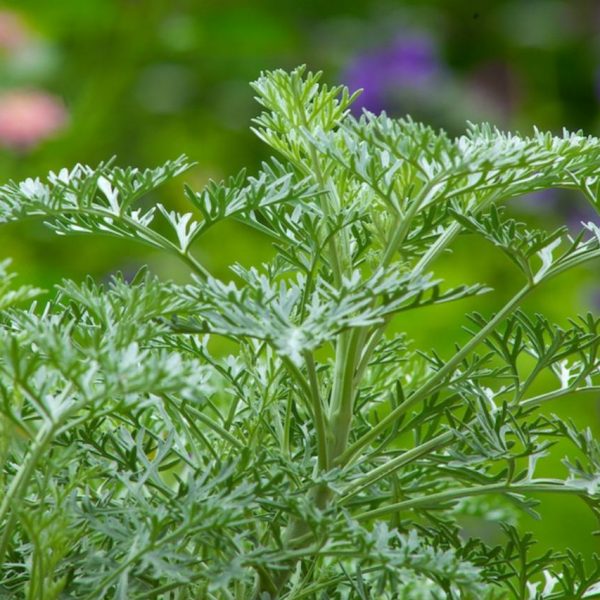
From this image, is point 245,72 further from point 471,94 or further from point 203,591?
point 203,591

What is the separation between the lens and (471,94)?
2312 mm

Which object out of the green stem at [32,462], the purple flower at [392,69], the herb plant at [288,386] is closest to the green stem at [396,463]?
the herb plant at [288,386]

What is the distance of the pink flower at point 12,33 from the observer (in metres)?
2.02

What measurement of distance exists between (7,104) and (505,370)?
1547 mm

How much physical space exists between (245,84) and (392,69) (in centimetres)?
36

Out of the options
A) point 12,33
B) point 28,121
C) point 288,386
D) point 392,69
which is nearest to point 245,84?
point 392,69

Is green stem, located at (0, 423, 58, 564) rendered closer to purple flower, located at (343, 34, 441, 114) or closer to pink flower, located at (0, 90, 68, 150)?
pink flower, located at (0, 90, 68, 150)

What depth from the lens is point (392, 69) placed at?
2113 mm

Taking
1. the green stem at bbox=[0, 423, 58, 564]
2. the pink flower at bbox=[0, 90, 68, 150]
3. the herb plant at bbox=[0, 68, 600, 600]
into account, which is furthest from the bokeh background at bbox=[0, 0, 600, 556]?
the green stem at bbox=[0, 423, 58, 564]

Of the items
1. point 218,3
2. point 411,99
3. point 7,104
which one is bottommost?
point 7,104

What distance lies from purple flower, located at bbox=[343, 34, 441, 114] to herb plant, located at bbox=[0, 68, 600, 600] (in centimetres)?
158

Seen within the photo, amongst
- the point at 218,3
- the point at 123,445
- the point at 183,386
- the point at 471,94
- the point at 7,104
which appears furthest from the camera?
the point at 218,3

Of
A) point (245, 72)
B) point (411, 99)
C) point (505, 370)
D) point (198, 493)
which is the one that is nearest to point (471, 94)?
point (411, 99)

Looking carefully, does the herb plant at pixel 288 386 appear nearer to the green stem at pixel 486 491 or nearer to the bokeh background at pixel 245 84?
the green stem at pixel 486 491
